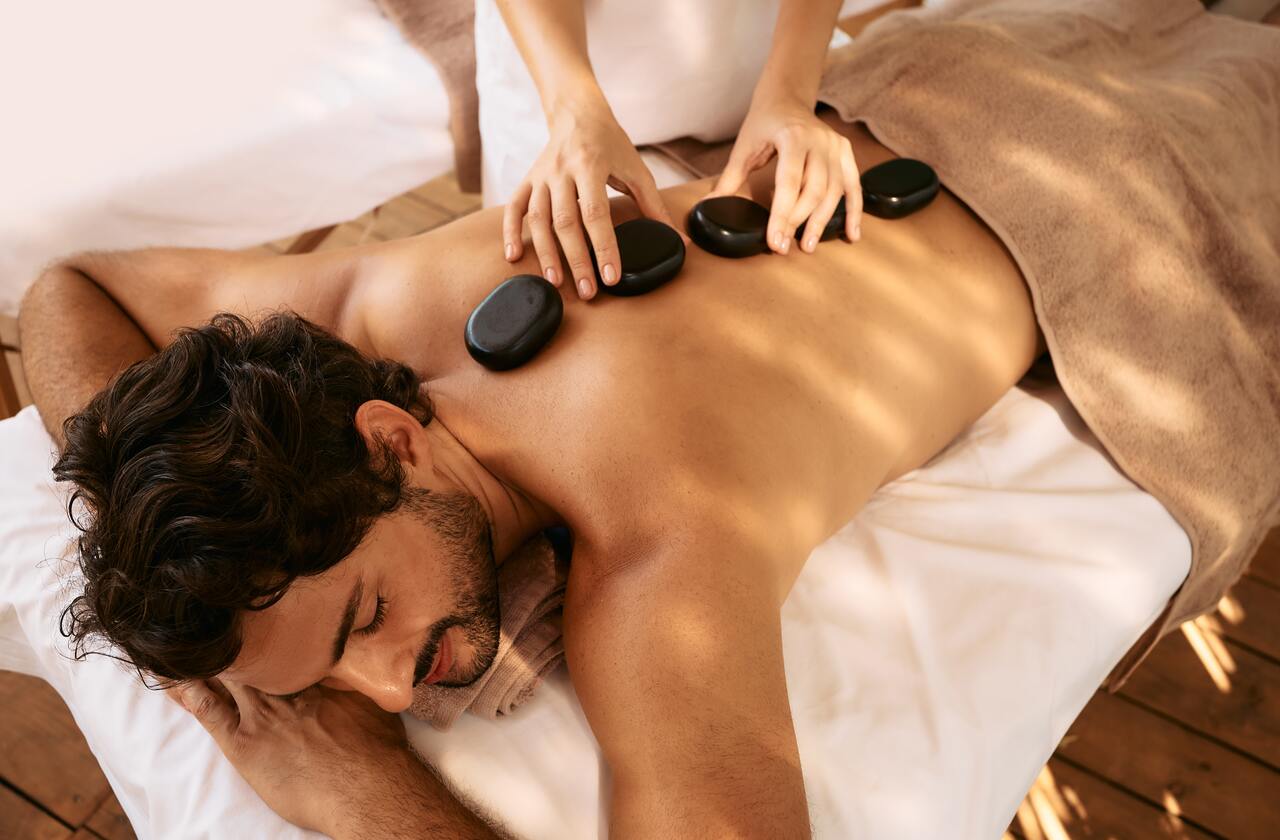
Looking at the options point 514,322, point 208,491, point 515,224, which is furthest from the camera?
point 515,224

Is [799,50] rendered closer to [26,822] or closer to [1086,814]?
[1086,814]

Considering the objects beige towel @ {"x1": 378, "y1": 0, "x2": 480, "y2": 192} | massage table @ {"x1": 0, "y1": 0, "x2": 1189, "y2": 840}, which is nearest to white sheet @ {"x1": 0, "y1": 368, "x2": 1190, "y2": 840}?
massage table @ {"x1": 0, "y1": 0, "x2": 1189, "y2": 840}

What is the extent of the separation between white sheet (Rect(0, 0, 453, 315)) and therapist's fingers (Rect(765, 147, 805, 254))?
0.89 meters

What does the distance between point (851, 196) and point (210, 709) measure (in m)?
0.92

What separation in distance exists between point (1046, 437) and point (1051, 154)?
37cm

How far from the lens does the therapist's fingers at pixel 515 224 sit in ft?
3.88

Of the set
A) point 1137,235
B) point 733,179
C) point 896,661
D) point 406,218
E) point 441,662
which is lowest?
point 406,218

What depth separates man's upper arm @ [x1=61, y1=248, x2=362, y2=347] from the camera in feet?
4.23

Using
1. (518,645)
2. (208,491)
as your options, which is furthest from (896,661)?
(208,491)

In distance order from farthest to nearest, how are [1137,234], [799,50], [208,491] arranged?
[799,50] → [1137,234] → [208,491]

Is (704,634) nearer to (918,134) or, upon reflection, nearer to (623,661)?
(623,661)

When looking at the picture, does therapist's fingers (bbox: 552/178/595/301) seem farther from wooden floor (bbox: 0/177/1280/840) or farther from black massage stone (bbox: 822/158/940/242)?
wooden floor (bbox: 0/177/1280/840)

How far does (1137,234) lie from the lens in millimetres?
1295

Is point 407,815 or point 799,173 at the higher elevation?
point 799,173
